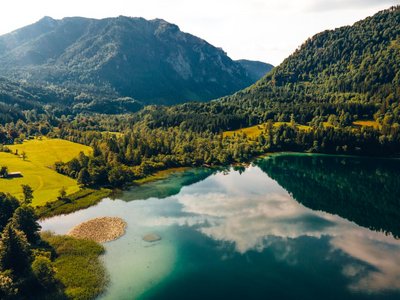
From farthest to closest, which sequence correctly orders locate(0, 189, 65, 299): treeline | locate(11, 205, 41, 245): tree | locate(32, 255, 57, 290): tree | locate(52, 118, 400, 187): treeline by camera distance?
locate(52, 118, 400, 187): treeline, locate(11, 205, 41, 245): tree, locate(32, 255, 57, 290): tree, locate(0, 189, 65, 299): treeline

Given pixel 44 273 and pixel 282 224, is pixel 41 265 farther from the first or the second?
pixel 282 224

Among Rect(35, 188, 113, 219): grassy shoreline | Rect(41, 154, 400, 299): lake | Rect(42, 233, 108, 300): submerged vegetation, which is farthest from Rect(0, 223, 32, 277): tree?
Rect(35, 188, 113, 219): grassy shoreline

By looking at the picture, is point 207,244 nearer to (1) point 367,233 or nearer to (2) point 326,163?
(1) point 367,233

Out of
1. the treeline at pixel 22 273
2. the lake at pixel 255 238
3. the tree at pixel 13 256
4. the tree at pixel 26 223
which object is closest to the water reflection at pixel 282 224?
the lake at pixel 255 238

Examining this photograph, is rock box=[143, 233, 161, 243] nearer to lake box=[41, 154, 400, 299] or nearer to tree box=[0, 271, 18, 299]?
lake box=[41, 154, 400, 299]

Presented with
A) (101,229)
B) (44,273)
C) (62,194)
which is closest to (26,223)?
(101,229)

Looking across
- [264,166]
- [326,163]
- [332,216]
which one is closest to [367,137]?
[326,163]
